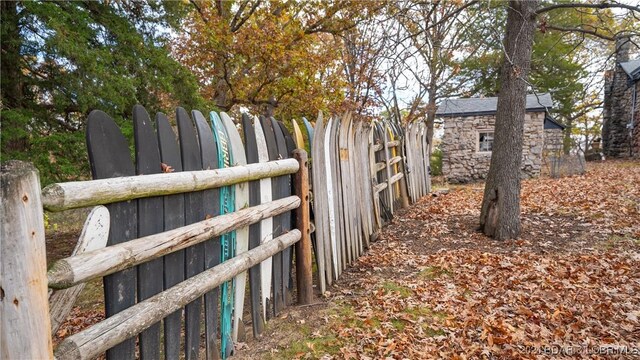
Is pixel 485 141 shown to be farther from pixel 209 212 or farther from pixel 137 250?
pixel 137 250

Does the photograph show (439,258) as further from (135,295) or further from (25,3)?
(25,3)

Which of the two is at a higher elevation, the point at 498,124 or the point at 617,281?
the point at 498,124

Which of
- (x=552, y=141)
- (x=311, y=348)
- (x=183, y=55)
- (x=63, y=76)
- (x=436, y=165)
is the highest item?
(x=183, y=55)

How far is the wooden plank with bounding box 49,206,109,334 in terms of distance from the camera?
1.55m

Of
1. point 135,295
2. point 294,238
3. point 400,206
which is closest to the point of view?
point 135,295

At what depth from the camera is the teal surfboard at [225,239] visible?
262 cm

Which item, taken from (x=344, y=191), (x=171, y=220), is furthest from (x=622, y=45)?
(x=171, y=220)

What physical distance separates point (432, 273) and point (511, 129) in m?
2.71

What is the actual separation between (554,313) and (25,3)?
23.9ft

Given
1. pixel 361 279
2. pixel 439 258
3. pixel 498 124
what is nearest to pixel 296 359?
pixel 361 279

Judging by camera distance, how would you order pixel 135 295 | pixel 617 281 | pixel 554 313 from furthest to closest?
pixel 617 281
pixel 554 313
pixel 135 295

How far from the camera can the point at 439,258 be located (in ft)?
15.6

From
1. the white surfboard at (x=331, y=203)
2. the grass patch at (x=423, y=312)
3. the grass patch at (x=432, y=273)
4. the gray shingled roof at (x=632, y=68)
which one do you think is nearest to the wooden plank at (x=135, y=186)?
the white surfboard at (x=331, y=203)

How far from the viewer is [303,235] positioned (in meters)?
3.54
